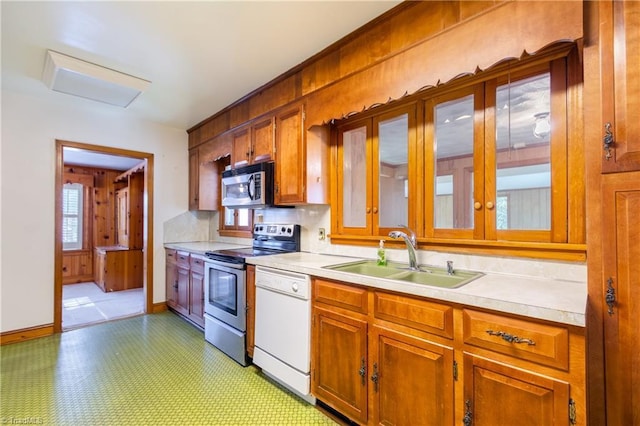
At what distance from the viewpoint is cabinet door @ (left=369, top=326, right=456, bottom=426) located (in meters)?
1.32

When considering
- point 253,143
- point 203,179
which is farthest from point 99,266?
point 253,143

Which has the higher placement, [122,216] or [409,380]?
[122,216]

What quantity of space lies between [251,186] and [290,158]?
568mm

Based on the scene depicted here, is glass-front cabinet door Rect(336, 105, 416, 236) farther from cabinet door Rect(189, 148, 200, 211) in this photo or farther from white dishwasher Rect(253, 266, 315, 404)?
cabinet door Rect(189, 148, 200, 211)

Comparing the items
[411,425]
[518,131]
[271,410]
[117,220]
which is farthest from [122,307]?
[518,131]

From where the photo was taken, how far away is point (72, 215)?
19.6 feet

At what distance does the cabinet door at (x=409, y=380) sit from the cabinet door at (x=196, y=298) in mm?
2171

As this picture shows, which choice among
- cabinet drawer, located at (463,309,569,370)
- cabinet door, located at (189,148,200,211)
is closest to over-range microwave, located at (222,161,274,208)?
cabinet door, located at (189,148,200,211)

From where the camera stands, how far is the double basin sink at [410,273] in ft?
5.50

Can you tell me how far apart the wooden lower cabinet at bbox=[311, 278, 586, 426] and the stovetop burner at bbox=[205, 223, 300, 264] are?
1.02 meters

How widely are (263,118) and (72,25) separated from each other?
146cm

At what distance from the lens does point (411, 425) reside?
4.67 ft

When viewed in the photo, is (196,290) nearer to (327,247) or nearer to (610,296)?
(327,247)

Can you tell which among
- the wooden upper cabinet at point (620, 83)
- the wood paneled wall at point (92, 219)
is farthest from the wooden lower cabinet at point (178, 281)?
the wooden upper cabinet at point (620, 83)
